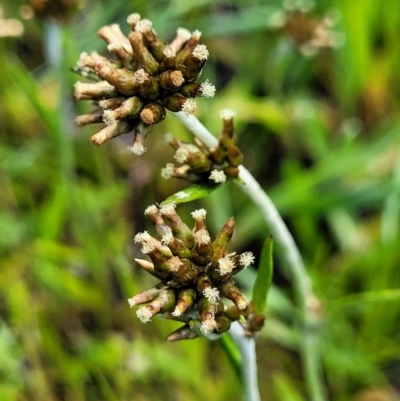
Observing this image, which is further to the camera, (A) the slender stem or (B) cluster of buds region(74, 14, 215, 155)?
(A) the slender stem

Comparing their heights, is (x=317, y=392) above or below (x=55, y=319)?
below

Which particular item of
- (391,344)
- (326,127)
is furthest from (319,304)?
(326,127)

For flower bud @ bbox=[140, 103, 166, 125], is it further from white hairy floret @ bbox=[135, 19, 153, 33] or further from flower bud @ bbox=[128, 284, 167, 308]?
flower bud @ bbox=[128, 284, 167, 308]

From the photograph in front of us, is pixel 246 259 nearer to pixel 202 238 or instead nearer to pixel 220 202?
pixel 202 238

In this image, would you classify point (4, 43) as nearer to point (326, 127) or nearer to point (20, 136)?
point (20, 136)

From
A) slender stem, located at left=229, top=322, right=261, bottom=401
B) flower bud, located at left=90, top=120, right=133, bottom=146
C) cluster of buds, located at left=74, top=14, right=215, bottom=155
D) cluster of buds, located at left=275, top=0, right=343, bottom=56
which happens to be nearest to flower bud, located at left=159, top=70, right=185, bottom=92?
cluster of buds, located at left=74, top=14, right=215, bottom=155

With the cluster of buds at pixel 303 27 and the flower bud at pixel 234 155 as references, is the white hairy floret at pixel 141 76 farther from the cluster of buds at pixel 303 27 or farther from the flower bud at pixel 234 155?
the cluster of buds at pixel 303 27
